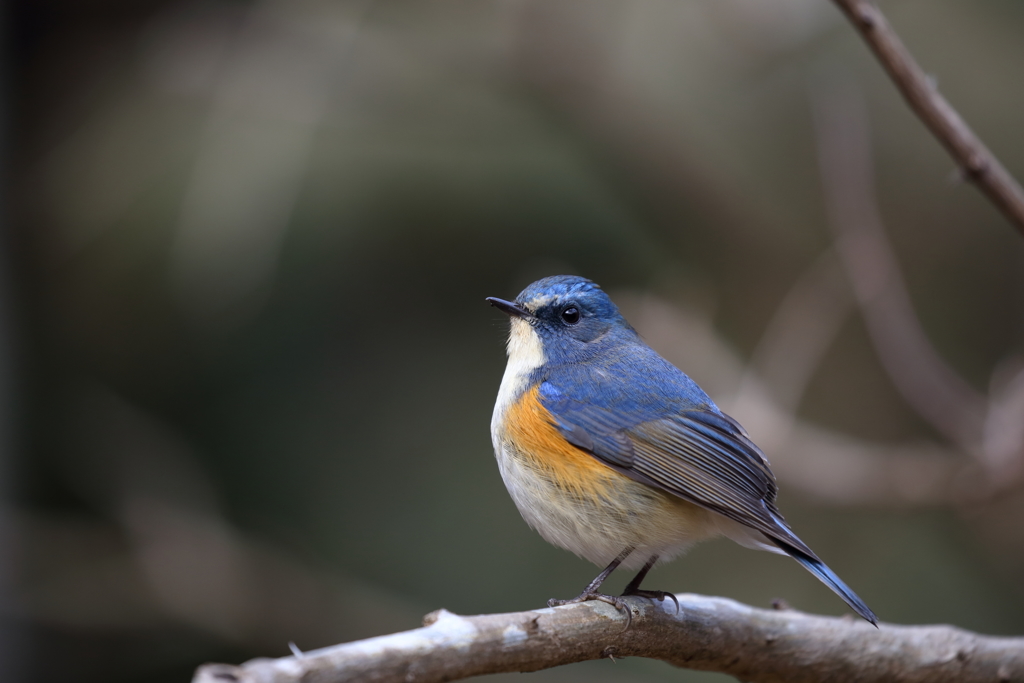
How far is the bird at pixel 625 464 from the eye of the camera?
2412 millimetres

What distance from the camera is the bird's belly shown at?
242cm

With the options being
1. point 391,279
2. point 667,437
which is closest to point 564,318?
point 667,437

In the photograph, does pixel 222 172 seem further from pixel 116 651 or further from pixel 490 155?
pixel 116 651

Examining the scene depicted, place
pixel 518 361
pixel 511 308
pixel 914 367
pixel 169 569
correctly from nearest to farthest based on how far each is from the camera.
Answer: pixel 511 308, pixel 518 361, pixel 914 367, pixel 169 569

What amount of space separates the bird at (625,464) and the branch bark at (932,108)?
1.01 metres

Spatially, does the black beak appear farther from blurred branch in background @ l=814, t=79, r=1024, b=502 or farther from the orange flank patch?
blurred branch in background @ l=814, t=79, r=1024, b=502

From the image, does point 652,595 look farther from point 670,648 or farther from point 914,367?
point 914,367

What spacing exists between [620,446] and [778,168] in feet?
14.0

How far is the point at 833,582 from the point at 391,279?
4012 millimetres

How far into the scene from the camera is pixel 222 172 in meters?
5.17

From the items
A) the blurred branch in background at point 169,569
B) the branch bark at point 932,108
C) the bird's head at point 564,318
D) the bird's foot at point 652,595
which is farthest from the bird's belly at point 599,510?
the blurred branch in background at point 169,569

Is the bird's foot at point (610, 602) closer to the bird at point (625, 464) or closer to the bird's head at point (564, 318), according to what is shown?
the bird at point (625, 464)

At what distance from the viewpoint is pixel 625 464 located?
2.45 m

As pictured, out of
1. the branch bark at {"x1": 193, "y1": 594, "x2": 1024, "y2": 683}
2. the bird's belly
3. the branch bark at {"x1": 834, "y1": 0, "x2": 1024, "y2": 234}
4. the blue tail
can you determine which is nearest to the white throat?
the bird's belly
